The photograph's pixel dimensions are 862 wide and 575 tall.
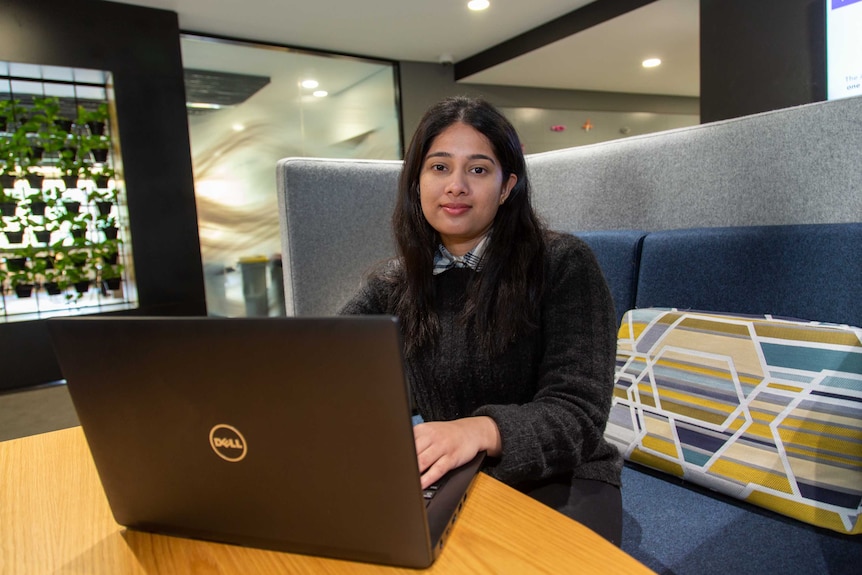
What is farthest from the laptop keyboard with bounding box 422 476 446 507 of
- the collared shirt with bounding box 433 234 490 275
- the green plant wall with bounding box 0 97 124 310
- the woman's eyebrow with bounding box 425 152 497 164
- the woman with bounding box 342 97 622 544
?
the green plant wall with bounding box 0 97 124 310

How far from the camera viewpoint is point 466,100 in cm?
114

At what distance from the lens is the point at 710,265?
4.20 feet

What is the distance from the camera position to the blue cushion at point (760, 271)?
1075 millimetres

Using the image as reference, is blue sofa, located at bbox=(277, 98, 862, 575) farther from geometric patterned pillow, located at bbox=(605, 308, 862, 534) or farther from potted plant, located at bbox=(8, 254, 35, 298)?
potted plant, located at bbox=(8, 254, 35, 298)

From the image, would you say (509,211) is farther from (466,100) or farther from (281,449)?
(281,449)

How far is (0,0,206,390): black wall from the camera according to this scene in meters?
3.57

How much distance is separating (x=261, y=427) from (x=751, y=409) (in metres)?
0.99

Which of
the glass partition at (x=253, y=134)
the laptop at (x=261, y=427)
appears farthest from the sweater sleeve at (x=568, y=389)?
the glass partition at (x=253, y=134)

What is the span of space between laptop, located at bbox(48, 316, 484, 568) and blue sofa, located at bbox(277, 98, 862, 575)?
2.32 feet

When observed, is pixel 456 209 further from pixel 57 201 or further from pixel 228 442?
pixel 57 201

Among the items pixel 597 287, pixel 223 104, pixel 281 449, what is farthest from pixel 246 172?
pixel 281 449

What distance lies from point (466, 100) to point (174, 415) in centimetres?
87

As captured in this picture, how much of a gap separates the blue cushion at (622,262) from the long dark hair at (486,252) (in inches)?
17.0

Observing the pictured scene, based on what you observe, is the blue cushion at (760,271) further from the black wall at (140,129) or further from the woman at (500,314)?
the black wall at (140,129)
